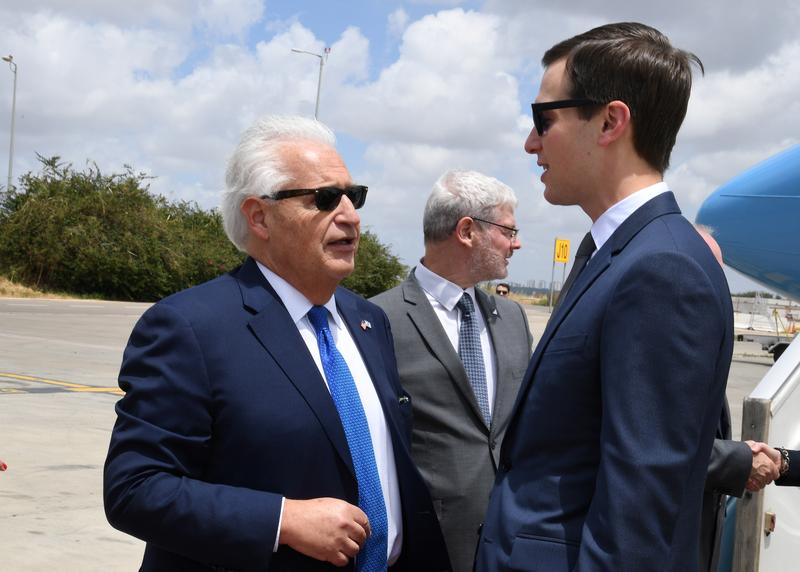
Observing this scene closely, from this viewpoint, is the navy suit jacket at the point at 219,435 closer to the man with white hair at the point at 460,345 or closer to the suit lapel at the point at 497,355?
the man with white hair at the point at 460,345

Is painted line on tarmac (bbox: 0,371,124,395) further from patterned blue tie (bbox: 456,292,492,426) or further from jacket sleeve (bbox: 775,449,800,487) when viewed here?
jacket sleeve (bbox: 775,449,800,487)

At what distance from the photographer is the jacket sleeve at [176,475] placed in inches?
75.2

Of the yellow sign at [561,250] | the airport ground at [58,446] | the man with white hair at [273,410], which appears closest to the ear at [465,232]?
the man with white hair at [273,410]

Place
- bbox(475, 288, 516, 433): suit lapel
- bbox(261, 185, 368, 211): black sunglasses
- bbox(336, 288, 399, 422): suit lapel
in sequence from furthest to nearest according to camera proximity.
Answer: bbox(475, 288, 516, 433): suit lapel, bbox(336, 288, 399, 422): suit lapel, bbox(261, 185, 368, 211): black sunglasses

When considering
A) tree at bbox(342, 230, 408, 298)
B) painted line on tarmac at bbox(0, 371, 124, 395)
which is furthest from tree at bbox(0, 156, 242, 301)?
painted line on tarmac at bbox(0, 371, 124, 395)

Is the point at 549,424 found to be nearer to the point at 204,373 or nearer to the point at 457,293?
the point at 204,373

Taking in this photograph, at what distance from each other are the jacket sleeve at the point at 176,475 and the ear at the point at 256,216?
0.39m

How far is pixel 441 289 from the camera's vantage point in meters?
3.48

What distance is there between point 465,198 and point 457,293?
368 millimetres

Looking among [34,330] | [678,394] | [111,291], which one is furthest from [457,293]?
[111,291]

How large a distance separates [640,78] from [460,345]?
1.81 m

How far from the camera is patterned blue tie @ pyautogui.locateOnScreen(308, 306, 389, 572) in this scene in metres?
2.17

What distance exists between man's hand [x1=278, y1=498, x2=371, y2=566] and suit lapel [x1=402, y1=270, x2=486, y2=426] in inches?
50.0

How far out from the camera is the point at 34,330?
17.1 m
